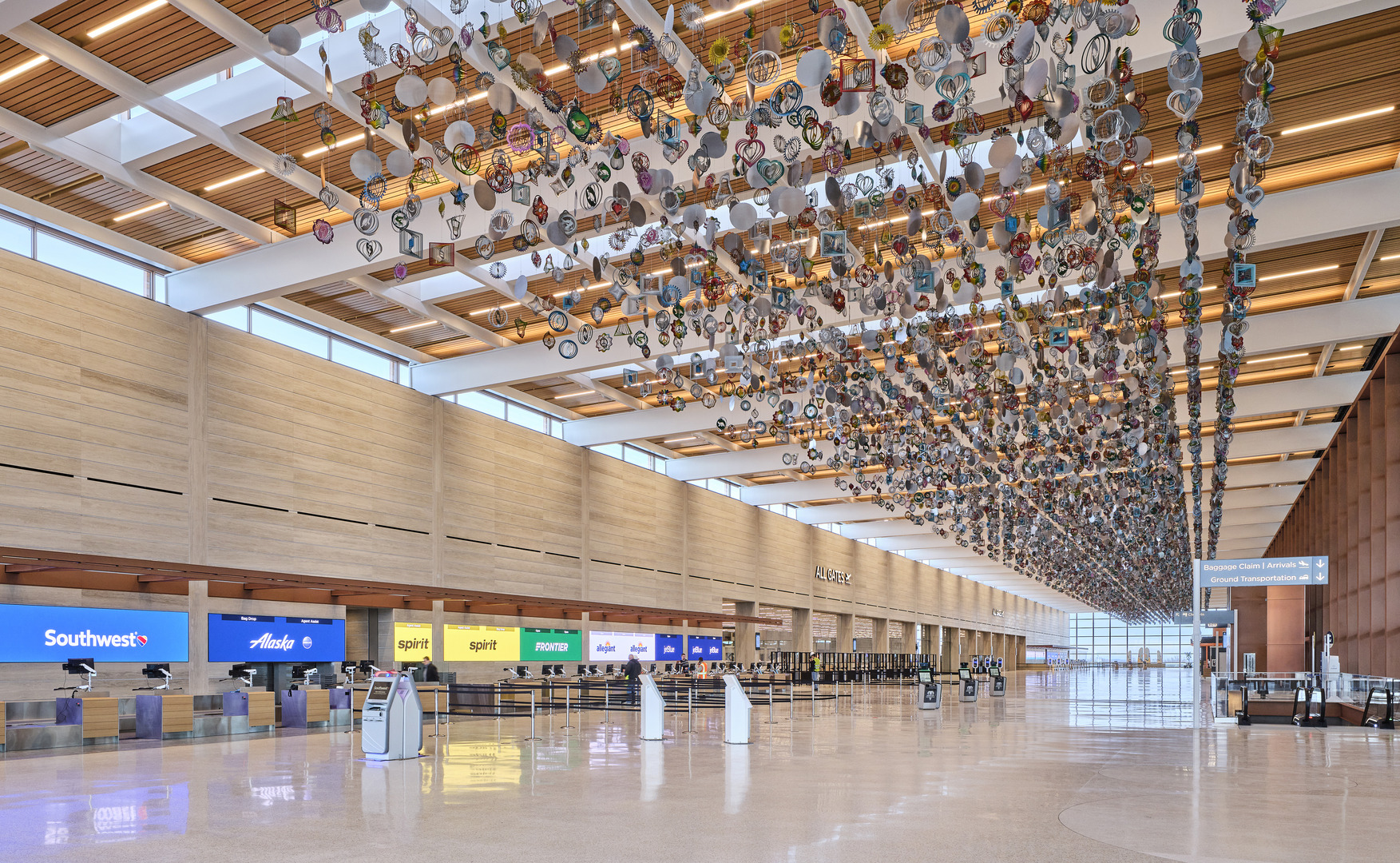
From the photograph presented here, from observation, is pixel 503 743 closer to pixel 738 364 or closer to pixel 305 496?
pixel 738 364

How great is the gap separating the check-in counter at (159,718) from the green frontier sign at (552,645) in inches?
449

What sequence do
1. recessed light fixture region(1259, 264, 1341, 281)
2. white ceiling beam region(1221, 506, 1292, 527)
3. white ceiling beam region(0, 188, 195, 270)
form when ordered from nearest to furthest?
white ceiling beam region(0, 188, 195, 270), recessed light fixture region(1259, 264, 1341, 281), white ceiling beam region(1221, 506, 1292, 527)

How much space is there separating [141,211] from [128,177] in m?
→ 1.92

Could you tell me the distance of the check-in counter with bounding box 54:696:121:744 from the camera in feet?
47.3

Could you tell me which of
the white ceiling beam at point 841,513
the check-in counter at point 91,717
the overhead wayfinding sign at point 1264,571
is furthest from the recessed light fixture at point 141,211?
the white ceiling beam at point 841,513

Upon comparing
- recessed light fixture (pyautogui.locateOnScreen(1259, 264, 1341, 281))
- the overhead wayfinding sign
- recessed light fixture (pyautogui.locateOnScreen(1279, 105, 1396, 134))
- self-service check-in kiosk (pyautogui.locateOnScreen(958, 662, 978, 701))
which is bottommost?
self-service check-in kiosk (pyautogui.locateOnScreen(958, 662, 978, 701))

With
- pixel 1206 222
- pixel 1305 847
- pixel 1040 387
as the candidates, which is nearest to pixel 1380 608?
pixel 1206 222

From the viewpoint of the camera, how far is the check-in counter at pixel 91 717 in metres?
14.4

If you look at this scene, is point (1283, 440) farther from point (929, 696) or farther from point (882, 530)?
point (882, 530)

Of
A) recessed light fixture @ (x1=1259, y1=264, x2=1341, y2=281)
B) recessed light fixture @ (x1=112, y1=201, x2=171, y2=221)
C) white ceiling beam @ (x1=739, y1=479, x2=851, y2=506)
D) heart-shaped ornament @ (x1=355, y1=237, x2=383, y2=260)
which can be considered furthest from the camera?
white ceiling beam @ (x1=739, y1=479, x2=851, y2=506)

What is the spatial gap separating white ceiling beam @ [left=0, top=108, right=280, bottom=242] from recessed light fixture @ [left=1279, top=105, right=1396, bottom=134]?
14947mm

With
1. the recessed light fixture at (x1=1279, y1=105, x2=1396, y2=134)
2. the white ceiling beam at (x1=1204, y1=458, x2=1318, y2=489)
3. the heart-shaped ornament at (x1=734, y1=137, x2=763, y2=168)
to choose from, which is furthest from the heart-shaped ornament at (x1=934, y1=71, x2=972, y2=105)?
the white ceiling beam at (x1=1204, y1=458, x2=1318, y2=489)

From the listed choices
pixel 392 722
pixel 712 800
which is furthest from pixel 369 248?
pixel 392 722

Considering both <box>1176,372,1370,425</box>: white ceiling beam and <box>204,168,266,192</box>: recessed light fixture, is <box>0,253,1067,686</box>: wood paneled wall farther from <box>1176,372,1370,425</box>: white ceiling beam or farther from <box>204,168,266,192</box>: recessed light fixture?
<box>1176,372,1370,425</box>: white ceiling beam
